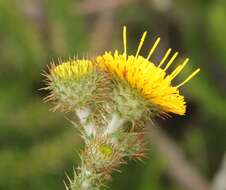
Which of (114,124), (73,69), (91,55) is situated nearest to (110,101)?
(114,124)

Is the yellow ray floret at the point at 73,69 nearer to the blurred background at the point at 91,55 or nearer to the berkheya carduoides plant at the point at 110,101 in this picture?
the berkheya carduoides plant at the point at 110,101

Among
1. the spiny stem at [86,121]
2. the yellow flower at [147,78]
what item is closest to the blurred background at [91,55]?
the spiny stem at [86,121]

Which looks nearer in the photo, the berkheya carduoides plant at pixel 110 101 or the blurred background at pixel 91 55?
the berkheya carduoides plant at pixel 110 101

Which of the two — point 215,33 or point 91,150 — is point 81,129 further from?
point 215,33

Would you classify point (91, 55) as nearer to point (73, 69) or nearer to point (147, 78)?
point (73, 69)

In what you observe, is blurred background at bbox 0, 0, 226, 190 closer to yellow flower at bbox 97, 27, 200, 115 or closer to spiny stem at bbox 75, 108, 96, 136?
spiny stem at bbox 75, 108, 96, 136

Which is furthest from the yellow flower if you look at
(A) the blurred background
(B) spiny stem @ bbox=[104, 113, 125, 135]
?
(A) the blurred background
